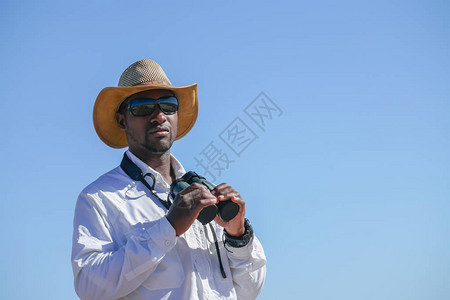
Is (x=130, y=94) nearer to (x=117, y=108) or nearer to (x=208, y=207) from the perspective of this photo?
(x=117, y=108)

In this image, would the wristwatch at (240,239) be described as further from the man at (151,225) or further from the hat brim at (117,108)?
the hat brim at (117,108)

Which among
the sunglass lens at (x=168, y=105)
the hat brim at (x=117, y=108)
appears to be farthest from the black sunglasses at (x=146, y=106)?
the hat brim at (x=117, y=108)

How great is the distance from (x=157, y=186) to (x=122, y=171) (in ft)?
1.24

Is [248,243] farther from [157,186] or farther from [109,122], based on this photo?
[109,122]

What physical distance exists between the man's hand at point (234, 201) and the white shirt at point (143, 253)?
177 mm

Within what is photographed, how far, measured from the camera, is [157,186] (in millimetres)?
5418

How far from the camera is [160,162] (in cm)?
573

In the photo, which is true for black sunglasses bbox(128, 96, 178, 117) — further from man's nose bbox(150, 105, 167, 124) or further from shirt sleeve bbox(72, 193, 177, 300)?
shirt sleeve bbox(72, 193, 177, 300)

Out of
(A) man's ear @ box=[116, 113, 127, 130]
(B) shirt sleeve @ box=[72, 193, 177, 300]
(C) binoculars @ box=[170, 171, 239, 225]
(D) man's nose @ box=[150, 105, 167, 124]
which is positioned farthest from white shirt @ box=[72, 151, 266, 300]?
(A) man's ear @ box=[116, 113, 127, 130]

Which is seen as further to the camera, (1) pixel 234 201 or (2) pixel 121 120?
(2) pixel 121 120

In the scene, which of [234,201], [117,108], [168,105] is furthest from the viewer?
[117,108]

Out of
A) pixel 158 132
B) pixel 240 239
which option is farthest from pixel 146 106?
pixel 240 239

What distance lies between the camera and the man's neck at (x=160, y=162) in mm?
5668

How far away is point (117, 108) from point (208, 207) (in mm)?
1970
